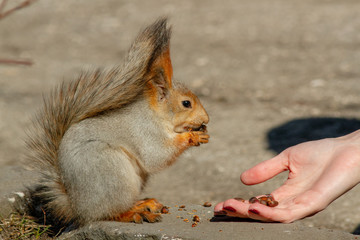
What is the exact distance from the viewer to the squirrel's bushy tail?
7.70 ft

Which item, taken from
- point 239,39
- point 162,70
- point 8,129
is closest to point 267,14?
point 239,39

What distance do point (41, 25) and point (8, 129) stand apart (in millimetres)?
3178

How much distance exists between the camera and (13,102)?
533 cm

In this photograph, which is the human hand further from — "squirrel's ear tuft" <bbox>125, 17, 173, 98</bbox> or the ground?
the ground

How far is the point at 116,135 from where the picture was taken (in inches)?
92.1

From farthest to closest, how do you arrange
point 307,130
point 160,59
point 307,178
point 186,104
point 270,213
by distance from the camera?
point 307,130, point 186,104, point 160,59, point 307,178, point 270,213

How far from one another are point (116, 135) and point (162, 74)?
40 centimetres

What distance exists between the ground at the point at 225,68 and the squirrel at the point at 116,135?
1.86 ft

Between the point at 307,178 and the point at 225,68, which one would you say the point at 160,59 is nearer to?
the point at 307,178

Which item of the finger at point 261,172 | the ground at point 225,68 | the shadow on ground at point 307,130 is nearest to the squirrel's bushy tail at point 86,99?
the ground at point 225,68

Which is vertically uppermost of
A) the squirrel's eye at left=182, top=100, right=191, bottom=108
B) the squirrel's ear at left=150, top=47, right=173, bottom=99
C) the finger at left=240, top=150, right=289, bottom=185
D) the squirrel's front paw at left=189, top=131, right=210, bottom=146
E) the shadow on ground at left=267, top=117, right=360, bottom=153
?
the squirrel's ear at left=150, top=47, right=173, bottom=99

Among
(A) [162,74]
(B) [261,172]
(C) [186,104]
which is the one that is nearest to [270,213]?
(B) [261,172]

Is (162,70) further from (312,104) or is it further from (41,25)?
(41,25)

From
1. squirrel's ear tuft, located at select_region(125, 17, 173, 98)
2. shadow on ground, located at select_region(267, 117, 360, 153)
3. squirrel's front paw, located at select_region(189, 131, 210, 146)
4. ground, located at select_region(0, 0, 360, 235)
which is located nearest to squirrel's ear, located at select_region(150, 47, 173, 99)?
squirrel's ear tuft, located at select_region(125, 17, 173, 98)
